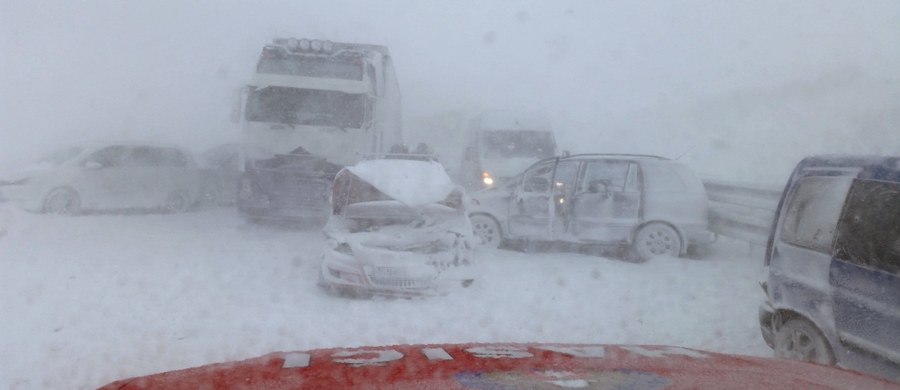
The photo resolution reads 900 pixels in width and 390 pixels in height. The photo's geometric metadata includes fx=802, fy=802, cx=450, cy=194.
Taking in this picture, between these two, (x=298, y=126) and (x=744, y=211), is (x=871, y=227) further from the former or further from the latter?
(x=298, y=126)

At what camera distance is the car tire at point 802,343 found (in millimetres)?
4449

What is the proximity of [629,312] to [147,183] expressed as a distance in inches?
397

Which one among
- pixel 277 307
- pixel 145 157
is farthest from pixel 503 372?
pixel 145 157

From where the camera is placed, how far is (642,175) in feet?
33.1

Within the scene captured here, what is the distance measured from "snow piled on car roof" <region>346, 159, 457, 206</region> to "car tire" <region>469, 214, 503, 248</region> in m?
1.11

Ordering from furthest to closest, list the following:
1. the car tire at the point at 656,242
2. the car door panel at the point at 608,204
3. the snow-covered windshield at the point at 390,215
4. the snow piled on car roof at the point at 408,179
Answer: the car door panel at the point at 608,204 → the car tire at the point at 656,242 → the snow piled on car roof at the point at 408,179 → the snow-covered windshield at the point at 390,215

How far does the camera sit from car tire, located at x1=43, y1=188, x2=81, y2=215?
1308 cm

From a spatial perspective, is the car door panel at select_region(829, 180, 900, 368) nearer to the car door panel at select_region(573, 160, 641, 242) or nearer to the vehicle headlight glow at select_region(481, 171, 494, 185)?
the car door panel at select_region(573, 160, 641, 242)

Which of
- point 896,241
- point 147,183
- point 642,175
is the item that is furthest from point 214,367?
point 147,183

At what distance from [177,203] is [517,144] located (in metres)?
6.52

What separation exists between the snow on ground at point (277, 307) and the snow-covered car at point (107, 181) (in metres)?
2.69

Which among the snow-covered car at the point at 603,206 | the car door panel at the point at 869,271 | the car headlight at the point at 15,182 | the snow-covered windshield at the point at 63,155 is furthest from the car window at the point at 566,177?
the car headlight at the point at 15,182

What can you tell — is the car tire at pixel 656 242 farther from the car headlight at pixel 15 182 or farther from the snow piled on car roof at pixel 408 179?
the car headlight at pixel 15 182

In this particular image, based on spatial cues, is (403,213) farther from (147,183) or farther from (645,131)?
(645,131)
